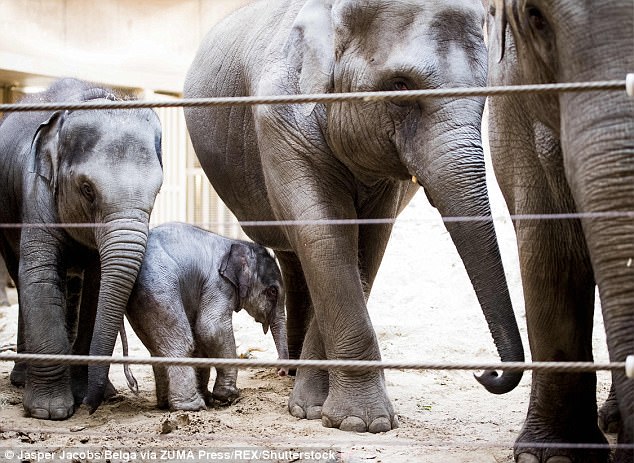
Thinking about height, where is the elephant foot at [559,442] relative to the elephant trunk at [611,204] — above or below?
below

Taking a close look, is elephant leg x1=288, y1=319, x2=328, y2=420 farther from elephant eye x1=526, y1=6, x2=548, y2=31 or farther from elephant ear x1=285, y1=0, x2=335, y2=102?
elephant eye x1=526, y1=6, x2=548, y2=31

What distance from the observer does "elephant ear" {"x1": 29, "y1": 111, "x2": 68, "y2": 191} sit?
214 inches

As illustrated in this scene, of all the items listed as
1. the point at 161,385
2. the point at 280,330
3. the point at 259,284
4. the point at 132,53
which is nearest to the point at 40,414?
the point at 161,385

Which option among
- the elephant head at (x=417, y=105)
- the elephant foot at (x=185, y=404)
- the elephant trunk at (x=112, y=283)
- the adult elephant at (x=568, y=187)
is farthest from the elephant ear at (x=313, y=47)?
the elephant foot at (x=185, y=404)

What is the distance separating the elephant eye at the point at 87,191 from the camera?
5327 millimetres

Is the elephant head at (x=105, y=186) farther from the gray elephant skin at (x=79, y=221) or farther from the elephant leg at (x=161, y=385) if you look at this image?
the elephant leg at (x=161, y=385)

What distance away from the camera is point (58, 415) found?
205 inches

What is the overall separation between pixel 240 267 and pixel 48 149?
122cm

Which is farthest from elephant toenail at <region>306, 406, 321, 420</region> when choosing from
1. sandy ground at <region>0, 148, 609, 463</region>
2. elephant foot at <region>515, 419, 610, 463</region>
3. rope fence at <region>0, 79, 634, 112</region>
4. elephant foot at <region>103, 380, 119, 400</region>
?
rope fence at <region>0, 79, 634, 112</region>

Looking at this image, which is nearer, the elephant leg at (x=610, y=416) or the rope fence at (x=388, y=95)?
the rope fence at (x=388, y=95)

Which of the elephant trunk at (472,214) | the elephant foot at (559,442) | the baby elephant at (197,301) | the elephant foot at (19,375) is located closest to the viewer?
the elephant foot at (559,442)

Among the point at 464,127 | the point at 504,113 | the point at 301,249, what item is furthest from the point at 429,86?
the point at 301,249

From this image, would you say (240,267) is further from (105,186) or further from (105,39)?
(105,39)

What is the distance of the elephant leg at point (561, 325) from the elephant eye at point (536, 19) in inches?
34.0
